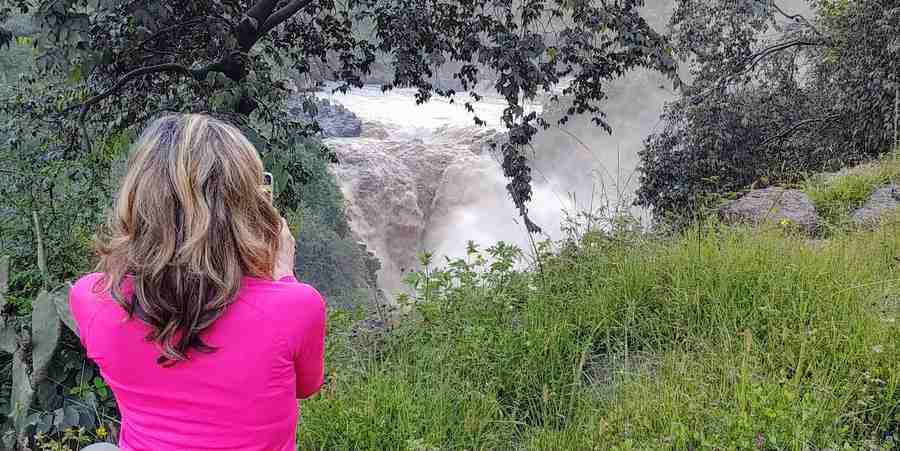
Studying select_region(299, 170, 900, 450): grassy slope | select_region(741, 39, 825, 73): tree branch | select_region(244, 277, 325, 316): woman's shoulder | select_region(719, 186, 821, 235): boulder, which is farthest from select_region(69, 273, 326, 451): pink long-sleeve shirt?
select_region(741, 39, 825, 73): tree branch

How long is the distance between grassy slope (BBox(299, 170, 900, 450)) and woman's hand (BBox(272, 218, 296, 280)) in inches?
37.0

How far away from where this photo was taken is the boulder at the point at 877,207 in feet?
14.6

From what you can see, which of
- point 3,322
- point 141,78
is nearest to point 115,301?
point 3,322

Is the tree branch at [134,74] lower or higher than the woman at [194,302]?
higher

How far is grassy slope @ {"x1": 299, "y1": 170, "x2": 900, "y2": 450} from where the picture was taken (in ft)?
7.64

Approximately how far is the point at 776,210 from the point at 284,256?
416cm

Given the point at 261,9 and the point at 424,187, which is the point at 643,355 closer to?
the point at 261,9

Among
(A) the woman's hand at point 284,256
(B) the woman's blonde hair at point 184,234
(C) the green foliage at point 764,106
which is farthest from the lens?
(C) the green foliage at point 764,106

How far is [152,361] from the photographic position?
1.35 meters

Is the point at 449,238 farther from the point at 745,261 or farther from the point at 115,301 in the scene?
the point at 115,301

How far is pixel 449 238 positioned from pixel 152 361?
20172 mm

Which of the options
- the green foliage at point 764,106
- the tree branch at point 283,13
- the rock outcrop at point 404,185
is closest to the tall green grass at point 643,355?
the tree branch at point 283,13

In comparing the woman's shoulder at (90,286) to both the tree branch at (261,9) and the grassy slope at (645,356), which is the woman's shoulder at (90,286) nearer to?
the grassy slope at (645,356)

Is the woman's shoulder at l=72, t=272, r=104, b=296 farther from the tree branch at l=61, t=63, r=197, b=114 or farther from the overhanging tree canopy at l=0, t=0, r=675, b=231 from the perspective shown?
the tree branch at l=61, t=63, r=197, b=114
